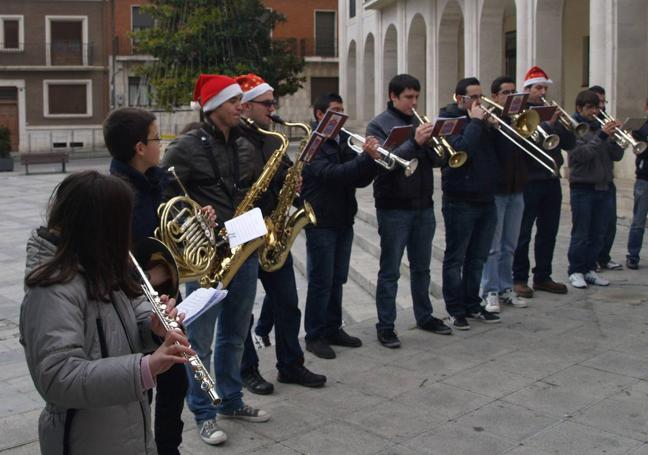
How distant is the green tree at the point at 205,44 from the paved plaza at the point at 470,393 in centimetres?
2336

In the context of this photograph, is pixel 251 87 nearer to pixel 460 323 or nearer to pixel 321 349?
pixel 321 349

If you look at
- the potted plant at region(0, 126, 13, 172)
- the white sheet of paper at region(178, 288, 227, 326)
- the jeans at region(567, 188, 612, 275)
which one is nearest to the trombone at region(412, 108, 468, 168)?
the jeans at region(567, 188, 612, 275)

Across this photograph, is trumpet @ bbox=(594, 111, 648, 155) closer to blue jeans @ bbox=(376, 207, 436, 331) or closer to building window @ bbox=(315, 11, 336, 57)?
blue jeans @ bbox=(376, 207, 436, 331)

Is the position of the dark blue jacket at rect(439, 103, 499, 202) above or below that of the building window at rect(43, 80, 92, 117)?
below

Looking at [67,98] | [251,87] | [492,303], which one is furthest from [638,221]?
[67,98]

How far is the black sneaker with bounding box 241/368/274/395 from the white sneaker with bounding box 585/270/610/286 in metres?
4.50

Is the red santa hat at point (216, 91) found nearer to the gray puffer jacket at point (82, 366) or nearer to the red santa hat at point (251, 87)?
the red santa hat at point (251, 87)

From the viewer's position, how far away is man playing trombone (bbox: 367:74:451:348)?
6.63 m

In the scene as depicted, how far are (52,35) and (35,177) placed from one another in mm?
22260

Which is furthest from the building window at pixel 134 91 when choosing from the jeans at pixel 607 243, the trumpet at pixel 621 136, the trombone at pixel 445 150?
the trombone at pixel 445 150

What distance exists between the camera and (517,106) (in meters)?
7.59

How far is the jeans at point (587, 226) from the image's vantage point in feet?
28.7

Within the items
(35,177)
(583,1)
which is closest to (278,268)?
(583,1)

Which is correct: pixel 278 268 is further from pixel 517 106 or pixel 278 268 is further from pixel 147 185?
pixel 517 106
